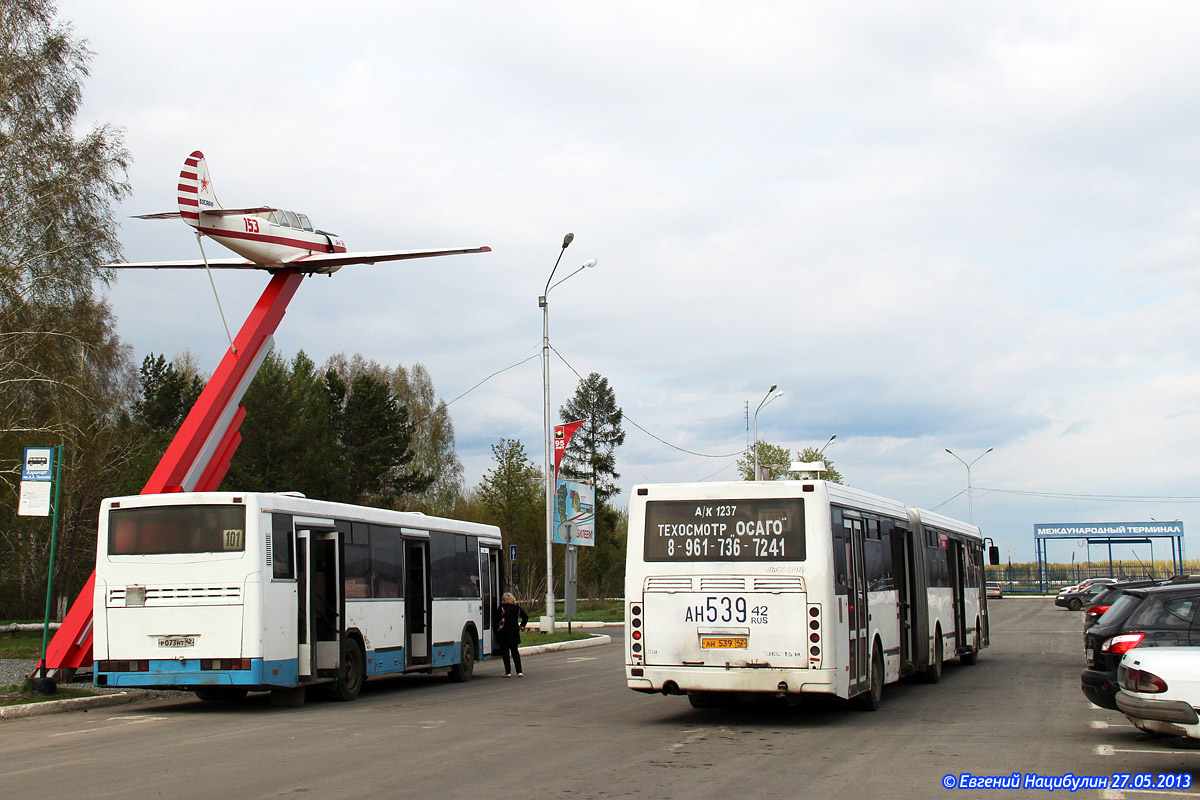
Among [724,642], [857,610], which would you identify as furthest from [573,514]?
[724,642]

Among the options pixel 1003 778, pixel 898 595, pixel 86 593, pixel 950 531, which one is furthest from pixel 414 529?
pixel 1003 778

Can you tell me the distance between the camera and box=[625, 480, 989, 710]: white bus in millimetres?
13133

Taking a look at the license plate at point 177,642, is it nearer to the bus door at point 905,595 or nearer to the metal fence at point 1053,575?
the bus door at point 905,595

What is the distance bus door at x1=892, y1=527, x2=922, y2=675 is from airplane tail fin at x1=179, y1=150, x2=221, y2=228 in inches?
510

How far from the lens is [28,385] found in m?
28.4

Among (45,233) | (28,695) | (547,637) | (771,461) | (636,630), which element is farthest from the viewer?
(771,461)

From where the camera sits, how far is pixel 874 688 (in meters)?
15.2

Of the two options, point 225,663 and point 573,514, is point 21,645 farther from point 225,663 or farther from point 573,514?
point 225,663

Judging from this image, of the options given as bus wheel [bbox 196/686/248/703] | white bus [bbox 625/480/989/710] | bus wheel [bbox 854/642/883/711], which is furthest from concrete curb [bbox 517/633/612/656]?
white bus [bbox 625/480/989/710]

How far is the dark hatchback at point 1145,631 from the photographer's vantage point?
1213 centimetres

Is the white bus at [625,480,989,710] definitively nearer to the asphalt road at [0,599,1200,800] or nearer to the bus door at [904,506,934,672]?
the asphalt road at [0,599,1200,800]

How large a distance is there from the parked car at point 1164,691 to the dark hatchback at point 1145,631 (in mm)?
2720

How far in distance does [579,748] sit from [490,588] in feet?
39.9

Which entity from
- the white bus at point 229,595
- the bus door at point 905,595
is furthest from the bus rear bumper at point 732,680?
the white bus at point 229,595
